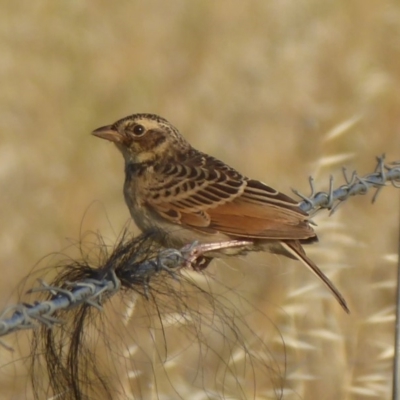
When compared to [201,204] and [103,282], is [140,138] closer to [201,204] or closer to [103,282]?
[201,204]

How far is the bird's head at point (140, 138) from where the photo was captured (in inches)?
193

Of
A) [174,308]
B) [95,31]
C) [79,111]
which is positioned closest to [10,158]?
[79,111]

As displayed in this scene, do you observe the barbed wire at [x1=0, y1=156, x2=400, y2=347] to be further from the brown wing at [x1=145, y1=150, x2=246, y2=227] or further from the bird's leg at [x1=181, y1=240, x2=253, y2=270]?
the brown wing at [x1=145, y1=150, x2=246, y2=227]

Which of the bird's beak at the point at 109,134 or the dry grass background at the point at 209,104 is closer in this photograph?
the bird's beak at the point at 109,134

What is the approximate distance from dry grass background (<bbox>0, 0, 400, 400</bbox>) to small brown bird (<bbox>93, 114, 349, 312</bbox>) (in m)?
0.91

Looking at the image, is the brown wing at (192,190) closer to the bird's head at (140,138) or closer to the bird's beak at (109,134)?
the bird's head at (140,138)

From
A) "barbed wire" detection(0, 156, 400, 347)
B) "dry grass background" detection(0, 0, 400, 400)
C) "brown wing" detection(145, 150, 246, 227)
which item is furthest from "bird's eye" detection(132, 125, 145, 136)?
"barbed wire" detection(0, 156, 400, 347)

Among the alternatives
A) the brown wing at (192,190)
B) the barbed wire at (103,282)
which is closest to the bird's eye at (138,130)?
the brown wing at (192,190)

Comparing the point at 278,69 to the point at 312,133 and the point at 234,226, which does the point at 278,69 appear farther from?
the point at 234,226

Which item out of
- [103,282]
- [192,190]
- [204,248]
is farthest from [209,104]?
[103,282]

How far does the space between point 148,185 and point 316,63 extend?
3278 millimetres

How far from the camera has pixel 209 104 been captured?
7289 mm

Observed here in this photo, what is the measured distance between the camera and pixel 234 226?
4.36 m

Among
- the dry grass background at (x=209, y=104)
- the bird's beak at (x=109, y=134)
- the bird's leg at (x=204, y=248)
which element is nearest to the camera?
the bird's leg at (x=204, y=248)
